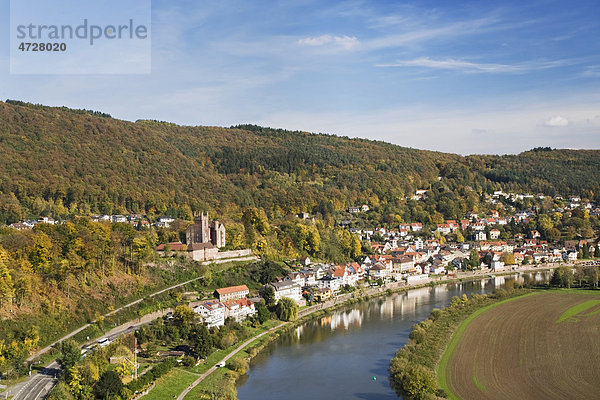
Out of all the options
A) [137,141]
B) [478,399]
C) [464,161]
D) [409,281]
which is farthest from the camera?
[464,161]

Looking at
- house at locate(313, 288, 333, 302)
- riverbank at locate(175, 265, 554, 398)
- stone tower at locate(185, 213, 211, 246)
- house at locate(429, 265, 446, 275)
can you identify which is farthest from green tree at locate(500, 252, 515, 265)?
stone tower at locate(185, 213, 211, 246)

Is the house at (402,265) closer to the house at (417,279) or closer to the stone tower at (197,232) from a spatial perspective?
the house at (417,279)

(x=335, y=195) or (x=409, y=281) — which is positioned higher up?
(x=335, y=195)

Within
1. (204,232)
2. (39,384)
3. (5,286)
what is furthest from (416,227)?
(39,384)

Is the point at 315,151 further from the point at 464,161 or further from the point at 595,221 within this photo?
the point at 595,221

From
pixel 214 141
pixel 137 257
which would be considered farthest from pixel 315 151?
pixel 137 257
